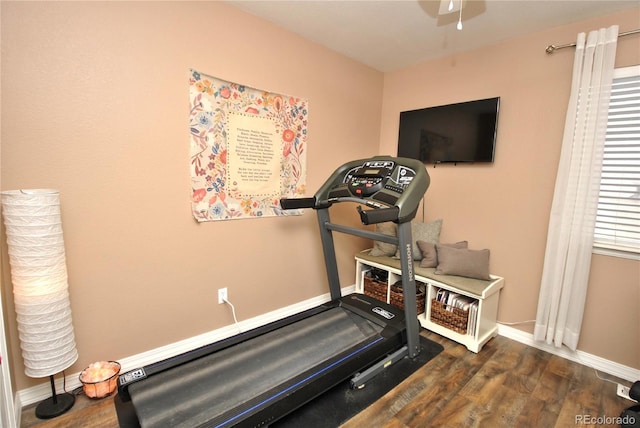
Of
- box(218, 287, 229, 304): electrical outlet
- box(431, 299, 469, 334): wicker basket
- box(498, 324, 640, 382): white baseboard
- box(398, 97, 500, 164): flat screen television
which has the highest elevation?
box(398, 97, 500, 164): flat screen television

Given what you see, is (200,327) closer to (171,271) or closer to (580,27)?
(171,271)

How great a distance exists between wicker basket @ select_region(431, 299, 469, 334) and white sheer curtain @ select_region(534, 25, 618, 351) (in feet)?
1.92

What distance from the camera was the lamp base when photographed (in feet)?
4.90

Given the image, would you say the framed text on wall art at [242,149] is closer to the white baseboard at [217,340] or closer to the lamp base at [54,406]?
the white baseboard at [217,340]

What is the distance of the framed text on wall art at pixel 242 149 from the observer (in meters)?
1.97

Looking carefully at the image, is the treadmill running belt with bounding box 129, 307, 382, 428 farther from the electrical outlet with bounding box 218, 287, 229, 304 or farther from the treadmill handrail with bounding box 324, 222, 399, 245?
the treadmill handrail with bounding box 324, 222, 399, 245

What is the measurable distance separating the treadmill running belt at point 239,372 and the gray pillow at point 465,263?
0.80 metres

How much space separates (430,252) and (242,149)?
1786 mm

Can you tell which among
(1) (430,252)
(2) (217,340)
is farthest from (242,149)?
(1) (430,252)

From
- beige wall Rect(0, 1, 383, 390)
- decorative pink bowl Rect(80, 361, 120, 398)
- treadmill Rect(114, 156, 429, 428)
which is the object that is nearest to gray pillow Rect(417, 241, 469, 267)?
treadmill Rect(114, 156, 429, 428)

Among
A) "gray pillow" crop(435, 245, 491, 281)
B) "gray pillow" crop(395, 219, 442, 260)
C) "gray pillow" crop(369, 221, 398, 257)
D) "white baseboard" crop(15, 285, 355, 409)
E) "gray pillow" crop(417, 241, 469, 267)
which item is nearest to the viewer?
"white baseboard" crop(15, 285, 355, 409)

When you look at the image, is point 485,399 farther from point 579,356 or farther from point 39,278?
point 39,278

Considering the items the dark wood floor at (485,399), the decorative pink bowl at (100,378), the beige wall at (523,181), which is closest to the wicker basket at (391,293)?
the dark wood floor at (485,399)

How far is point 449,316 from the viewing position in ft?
7.66
